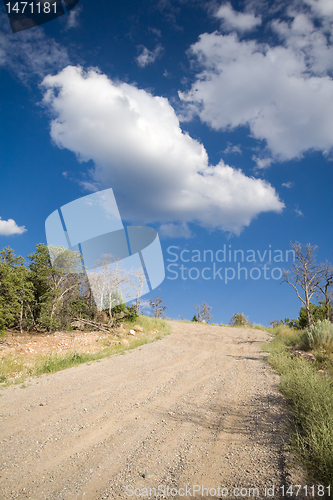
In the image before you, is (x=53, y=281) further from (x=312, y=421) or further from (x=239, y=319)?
(x=239, y=319)

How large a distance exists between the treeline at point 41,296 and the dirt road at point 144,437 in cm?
841

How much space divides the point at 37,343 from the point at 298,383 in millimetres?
11652

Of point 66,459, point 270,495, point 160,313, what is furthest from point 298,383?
point 160,313

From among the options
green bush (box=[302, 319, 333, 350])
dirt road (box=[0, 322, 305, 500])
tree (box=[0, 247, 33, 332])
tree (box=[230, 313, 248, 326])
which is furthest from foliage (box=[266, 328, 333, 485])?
tree (box=[230, 313, 248, 326])

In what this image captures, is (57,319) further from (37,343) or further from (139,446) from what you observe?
(139,446)

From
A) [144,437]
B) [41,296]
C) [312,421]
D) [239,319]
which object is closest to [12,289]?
[41,296]

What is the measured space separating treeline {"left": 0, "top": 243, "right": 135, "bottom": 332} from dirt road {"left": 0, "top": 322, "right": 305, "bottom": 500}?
27.6 ft

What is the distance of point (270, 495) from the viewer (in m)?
2.62

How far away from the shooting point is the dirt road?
2.84m

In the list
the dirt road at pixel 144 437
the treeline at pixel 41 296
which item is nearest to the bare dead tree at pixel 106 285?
the treeline at pixel 41 296

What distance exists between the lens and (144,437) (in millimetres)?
3832

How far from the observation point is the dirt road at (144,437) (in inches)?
112

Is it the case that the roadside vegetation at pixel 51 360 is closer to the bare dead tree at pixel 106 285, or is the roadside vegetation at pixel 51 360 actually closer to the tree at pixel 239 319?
the bare dead tree at pixel 106 285

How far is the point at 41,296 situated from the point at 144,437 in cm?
1434
